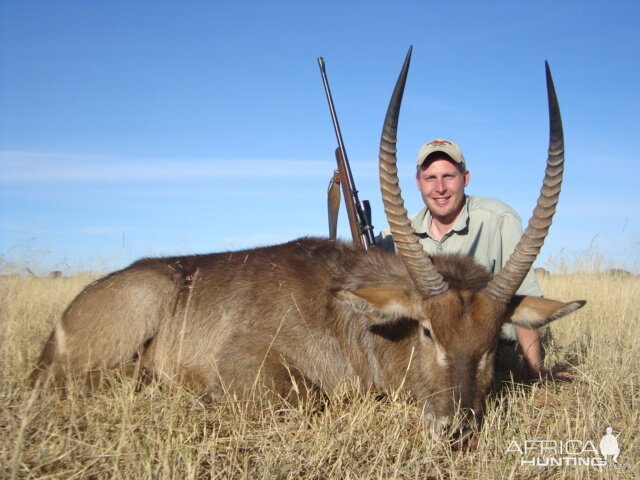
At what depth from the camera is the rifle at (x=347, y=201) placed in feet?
19.7

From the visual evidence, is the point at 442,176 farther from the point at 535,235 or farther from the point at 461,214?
the point at 535,235

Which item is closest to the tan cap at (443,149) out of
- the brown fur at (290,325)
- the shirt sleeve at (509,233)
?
the shirt sleeve at (509,233)

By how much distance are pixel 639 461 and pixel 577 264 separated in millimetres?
9507

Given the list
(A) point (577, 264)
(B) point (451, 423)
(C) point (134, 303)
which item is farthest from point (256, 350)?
(A) point (577, 264)

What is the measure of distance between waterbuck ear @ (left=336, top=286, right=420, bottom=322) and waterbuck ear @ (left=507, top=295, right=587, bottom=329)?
0.71 meters

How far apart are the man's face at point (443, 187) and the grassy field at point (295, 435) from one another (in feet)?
6.21

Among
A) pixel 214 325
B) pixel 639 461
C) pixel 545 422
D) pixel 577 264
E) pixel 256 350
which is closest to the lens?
pixel 639 461

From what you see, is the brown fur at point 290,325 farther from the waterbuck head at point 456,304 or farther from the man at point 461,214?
the man at point 461,214

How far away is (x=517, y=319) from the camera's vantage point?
405 centimetres

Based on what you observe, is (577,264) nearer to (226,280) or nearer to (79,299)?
(226,280)

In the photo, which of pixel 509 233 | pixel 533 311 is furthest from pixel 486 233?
pixel 533 311

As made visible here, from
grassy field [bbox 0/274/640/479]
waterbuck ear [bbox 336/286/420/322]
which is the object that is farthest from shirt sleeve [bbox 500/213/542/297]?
waterbuck ear [bbox 336/286/420/322]

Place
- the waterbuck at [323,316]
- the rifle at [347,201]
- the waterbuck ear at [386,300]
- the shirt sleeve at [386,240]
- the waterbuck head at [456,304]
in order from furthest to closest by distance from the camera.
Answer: the shirt sleeve at [386,240]
the rifle at [347,201]
the waterbuck ear at [386,300]
the waterbuck at [323,316]
the waterbuck head at [456,304]

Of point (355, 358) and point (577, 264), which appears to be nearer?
point (355, 358)
